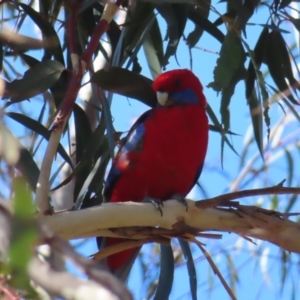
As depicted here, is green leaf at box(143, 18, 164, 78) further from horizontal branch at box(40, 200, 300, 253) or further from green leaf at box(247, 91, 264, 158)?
horizontal branch at box(40, 200, 300, 253)

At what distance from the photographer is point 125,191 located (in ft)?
5.90

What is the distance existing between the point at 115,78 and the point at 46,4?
45 centimetres

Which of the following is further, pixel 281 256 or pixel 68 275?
pixel 281 256

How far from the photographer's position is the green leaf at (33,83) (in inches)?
52.3

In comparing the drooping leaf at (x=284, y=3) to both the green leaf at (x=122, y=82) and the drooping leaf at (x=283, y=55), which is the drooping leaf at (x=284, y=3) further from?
the green leaf at (x=122, y=82)

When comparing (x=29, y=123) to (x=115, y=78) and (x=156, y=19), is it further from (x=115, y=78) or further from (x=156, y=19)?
(x=156, y=19)

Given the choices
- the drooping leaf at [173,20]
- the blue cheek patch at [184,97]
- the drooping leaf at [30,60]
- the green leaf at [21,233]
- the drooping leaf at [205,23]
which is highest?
the drooping leaf at [205,23]

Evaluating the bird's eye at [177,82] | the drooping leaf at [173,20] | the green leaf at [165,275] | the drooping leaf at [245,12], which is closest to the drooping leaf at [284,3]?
the drooping leaf at [245,12]

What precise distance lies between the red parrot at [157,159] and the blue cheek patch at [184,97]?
0.18 feet

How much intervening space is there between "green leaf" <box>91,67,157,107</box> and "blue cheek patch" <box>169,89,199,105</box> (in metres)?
0.37

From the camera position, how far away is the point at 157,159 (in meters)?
1.73

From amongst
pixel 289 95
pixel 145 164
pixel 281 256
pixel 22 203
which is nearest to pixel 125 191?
pixel 145 164

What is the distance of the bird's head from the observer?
1875mm

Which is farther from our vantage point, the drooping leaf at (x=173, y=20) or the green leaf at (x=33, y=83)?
the drooping leaf at (x=173, y=20)
